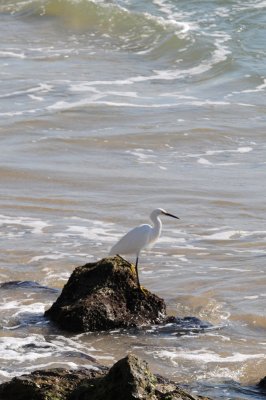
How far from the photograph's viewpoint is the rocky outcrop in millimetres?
5035

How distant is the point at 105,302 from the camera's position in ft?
25.2

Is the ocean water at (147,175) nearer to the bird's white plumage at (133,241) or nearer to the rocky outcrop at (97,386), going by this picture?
the bird's white plumage at (133,241)

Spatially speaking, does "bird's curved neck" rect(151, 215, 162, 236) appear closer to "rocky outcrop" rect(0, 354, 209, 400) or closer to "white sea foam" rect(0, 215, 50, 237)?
"white sea foam" rect(0, 215, 50, 237)

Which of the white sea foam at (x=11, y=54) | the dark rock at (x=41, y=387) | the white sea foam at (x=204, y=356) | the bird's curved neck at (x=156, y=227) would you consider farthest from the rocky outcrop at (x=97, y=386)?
the white sea foam at (x=11, y=54)

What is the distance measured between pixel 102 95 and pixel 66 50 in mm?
4489

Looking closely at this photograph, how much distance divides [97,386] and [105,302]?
2.50 meters

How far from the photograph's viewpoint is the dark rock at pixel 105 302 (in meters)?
7.64

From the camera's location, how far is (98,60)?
2031 cm

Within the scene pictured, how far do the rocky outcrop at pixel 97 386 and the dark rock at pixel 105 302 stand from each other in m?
1.86

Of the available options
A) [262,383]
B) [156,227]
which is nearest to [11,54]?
[156,227]

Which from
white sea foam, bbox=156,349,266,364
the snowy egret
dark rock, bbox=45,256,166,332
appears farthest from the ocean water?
the snowy egret

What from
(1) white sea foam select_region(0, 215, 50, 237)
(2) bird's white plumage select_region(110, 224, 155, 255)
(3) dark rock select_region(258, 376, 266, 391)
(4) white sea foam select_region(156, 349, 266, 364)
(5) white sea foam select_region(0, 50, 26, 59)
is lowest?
(1) white sea foam select_region(0, 215, 50, 237)

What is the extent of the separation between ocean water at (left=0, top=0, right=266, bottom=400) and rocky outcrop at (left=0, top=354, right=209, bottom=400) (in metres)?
1.21

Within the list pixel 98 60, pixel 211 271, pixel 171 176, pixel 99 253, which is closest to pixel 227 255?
pixel 211 271
